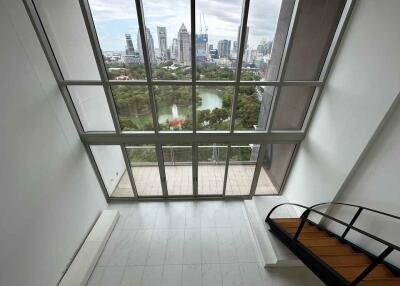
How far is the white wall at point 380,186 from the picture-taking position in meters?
2.26

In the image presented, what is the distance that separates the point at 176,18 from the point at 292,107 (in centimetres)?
283

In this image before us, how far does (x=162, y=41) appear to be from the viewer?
3219 millimetres

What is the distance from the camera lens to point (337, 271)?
223 cm

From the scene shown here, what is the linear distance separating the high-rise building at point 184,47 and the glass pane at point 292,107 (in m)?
1.97

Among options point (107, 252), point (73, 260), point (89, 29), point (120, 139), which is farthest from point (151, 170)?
point (89, 29)

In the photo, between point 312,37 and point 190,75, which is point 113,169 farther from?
point 312,37

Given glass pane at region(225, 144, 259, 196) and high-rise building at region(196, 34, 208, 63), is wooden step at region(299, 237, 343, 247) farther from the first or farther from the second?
high-rise building at region(196, 34, 208, 63)

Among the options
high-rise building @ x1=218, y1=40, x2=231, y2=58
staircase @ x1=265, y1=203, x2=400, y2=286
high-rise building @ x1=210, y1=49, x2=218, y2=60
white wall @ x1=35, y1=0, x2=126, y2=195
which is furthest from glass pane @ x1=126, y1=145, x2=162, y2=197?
staircase @ x1=265, y1=203, x2=400, y2=286

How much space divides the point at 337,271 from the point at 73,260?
4.24m

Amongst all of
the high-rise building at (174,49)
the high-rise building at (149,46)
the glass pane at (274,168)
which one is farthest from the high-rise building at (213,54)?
the glass pane at (274,168)

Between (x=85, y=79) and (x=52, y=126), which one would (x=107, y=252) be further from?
(x=85, y=79)

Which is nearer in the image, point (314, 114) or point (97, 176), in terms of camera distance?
point (314, 114)

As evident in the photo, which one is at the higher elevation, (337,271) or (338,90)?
(338,90)

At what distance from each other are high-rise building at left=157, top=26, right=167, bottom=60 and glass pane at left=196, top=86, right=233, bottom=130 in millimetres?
856
